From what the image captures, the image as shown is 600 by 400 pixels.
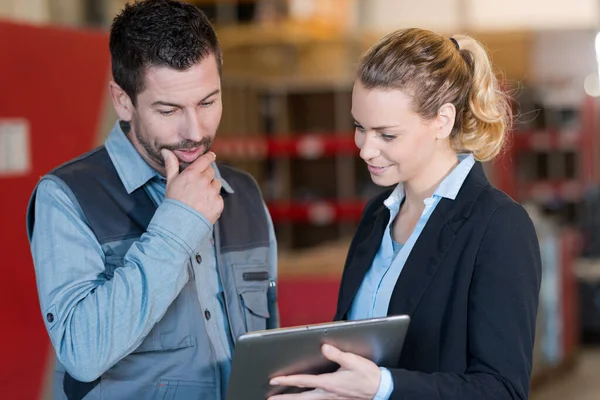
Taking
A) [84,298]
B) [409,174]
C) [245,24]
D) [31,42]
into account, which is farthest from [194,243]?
[245,24]

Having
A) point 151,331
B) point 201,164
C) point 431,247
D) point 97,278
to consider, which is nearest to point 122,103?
point 201,164

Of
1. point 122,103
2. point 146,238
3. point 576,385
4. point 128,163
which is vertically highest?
point 122,103

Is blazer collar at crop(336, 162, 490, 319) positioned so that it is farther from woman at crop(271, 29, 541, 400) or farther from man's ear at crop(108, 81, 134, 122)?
man's ear at crop(108, 81, 134, 122)

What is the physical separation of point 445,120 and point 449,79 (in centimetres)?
9

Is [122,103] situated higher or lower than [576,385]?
higher

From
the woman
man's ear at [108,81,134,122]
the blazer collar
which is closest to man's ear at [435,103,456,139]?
the woman

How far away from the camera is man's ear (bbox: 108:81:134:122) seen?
6.32ft

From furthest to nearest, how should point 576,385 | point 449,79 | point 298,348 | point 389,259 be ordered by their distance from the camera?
A: point 576,385, point 389,259, point 449,79, point 298,348

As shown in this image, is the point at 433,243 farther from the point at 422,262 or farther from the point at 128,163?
the point at 128,163

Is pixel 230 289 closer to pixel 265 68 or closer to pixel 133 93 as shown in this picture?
pixel 133 93

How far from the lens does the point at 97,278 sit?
5.91 feet

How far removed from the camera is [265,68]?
1031 centimetres

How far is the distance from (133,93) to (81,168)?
0.20m

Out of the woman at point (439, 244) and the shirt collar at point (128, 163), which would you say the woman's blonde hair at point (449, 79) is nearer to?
the woman at point (439, 244)
